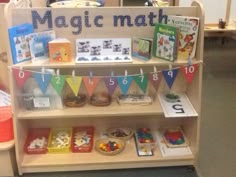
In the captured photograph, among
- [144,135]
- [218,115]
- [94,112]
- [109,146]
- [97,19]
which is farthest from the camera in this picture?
[218,115]

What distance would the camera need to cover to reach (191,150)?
2193mm

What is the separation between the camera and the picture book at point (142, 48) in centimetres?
196

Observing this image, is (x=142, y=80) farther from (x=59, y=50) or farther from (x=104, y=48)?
(x=59, y=50)

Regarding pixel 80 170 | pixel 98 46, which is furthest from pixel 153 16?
pixel 80 170

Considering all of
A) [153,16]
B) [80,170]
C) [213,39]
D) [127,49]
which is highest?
[153,16]

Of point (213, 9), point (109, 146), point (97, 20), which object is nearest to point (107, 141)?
point (109, 146)

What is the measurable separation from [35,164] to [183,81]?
44.0 inches

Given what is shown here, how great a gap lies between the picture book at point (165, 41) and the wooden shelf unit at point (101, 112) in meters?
0.05

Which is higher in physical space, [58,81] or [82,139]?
[58,81]

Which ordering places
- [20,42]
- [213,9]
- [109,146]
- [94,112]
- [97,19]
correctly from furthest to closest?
[213,9], [109,146], [94,112], [97,19], [20,42]

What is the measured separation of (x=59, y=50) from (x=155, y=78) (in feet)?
2.03

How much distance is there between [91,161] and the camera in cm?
212

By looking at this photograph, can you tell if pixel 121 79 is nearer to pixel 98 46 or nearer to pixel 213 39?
pixel 98 46

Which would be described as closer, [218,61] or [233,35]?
[218,61]
